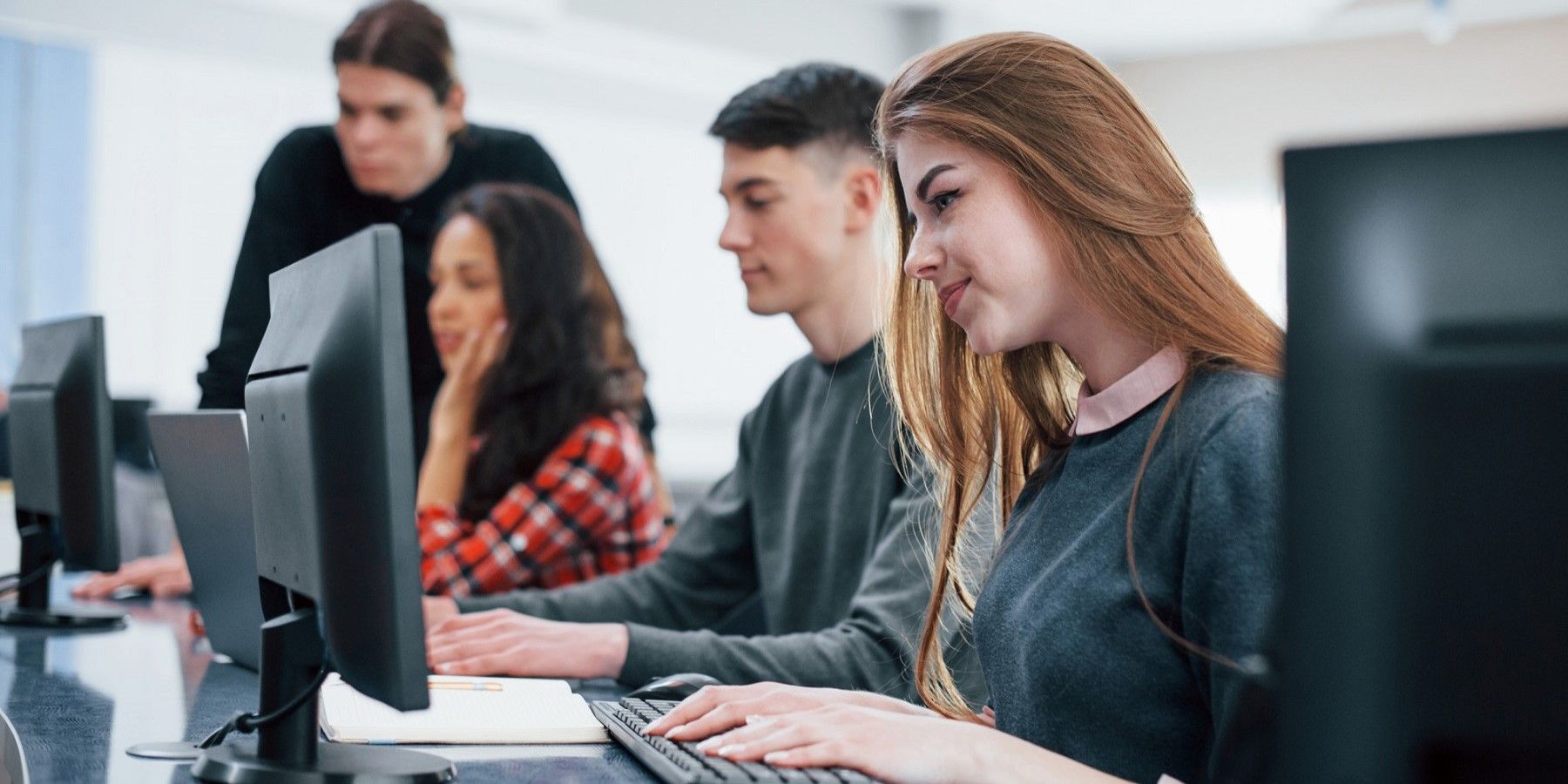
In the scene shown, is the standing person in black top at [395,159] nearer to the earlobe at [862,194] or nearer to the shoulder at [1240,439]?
the earlobe at [862,194]

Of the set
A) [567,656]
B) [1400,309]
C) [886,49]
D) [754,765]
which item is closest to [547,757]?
[754,765]

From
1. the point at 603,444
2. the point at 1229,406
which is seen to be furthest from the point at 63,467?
the point at 1229,406

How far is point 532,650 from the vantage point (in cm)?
140

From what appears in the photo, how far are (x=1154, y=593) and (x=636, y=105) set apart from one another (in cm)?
487

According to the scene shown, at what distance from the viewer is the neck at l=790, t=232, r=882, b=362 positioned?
1764 millimetres

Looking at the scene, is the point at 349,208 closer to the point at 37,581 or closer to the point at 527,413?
the point at 527,413

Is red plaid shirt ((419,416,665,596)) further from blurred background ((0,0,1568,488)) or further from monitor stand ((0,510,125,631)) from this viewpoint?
blurred background ((0,0,1568,488))

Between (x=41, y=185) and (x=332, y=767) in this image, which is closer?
(x=332, y=767)

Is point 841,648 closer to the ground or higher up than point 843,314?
closer to the ground

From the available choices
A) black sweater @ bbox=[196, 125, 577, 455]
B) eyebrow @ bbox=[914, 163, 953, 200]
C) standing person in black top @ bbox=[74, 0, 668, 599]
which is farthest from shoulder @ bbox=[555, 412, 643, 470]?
eyebrow @ bbox=[914, 163, 953, 200]

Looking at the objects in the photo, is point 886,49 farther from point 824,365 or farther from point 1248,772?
point 1248,772

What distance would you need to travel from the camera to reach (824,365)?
1803 millimetres

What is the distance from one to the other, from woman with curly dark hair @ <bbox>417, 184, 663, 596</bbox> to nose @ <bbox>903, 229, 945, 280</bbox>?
1.02 m

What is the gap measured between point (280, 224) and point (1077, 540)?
1.51 m
